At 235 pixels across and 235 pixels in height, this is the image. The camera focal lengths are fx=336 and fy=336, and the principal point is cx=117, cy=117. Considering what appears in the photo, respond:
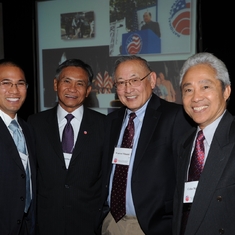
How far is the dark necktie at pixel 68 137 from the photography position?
10.1ft

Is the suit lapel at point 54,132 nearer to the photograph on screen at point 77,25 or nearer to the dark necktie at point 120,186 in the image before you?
the dark necktie at point 120,186

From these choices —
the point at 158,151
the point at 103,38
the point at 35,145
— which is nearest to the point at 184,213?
the point at 158,151

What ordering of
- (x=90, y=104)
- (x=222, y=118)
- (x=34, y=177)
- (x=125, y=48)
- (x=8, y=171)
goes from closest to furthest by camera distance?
(x=222, y=118), (x=8, y=171), (x=34, y=177), (x=125, y=48), (x=90, y=104)

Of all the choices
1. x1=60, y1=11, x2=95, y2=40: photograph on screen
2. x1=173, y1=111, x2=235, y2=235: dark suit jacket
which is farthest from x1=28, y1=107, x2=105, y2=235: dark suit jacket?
x1=60, y1=11, x2=95, y2=40: photograph on screen

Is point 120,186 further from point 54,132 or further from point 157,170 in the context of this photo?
point 54,132

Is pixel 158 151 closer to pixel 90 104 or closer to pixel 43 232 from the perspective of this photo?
pixel 43 232

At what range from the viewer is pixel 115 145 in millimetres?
2873

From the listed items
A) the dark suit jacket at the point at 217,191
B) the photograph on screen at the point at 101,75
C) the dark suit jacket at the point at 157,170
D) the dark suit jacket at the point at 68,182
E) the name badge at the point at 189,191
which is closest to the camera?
the dark suit jacket at the point at 217,191

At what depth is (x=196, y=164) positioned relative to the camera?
2061 millimetres

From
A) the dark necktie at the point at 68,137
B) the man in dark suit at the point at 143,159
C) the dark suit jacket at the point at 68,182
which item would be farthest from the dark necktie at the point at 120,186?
the dark necktie at the point at 68,137

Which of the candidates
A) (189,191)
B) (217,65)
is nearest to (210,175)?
(189,191)

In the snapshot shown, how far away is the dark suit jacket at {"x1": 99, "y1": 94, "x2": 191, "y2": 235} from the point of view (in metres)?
2.51

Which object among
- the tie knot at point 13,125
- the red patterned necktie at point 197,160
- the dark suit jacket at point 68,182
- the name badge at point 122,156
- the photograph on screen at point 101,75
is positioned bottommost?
the dark suit jacket at point 68,182

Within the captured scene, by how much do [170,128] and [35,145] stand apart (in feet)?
4.13
